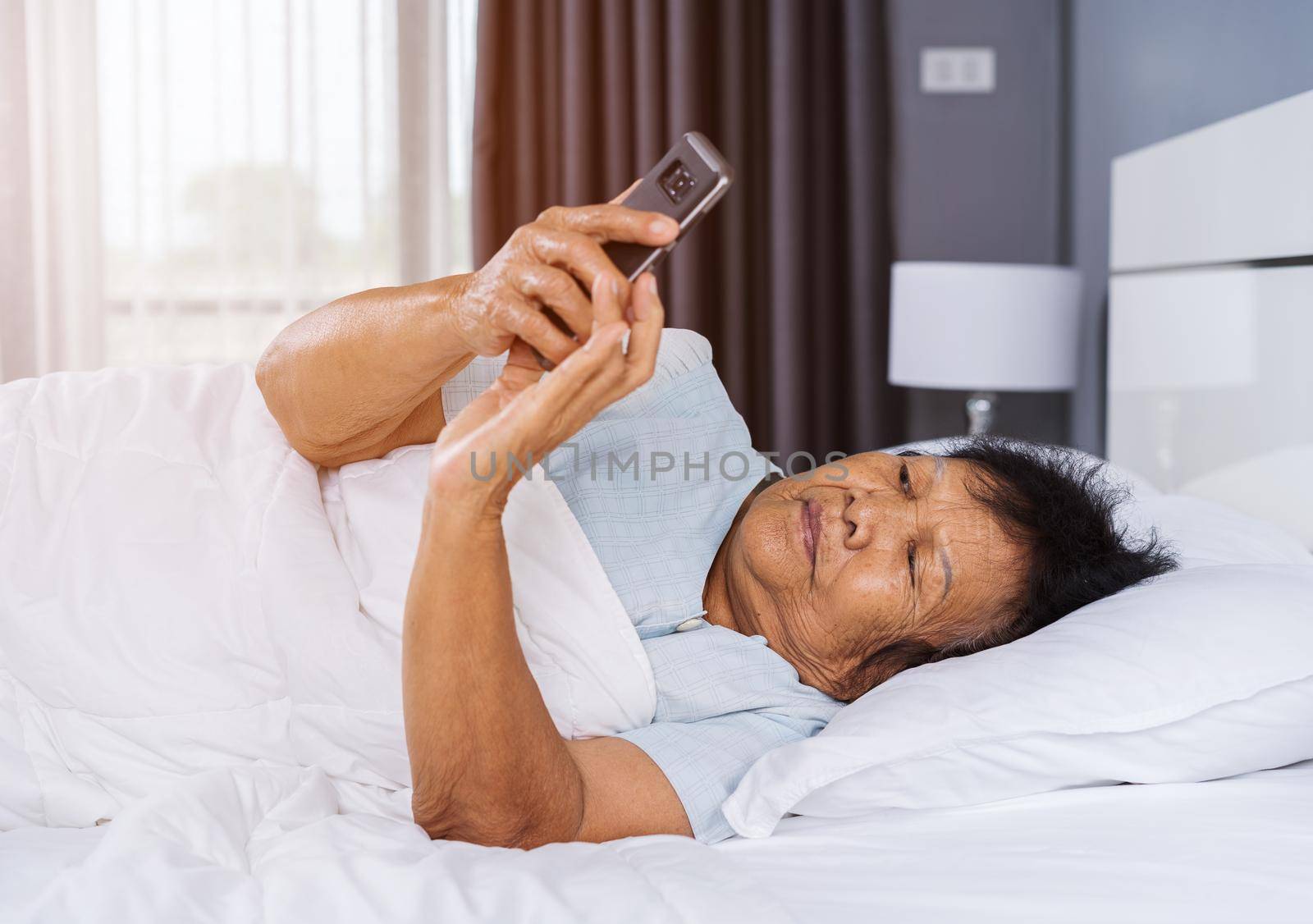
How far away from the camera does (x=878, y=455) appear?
1335 millimetres

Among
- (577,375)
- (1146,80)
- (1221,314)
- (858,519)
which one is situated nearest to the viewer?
(577,375)

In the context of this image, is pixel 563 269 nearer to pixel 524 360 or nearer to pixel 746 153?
pixel 524 360

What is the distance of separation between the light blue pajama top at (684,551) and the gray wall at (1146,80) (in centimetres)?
117

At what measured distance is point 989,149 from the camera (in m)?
2.92

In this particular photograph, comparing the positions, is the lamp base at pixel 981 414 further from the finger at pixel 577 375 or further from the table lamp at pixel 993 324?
the finger at pixel 577 375

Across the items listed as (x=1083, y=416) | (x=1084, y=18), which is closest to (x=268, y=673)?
(x=1083, y=416)

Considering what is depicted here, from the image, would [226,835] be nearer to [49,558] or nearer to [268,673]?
[268,673]

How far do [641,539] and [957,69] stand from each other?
2.22m

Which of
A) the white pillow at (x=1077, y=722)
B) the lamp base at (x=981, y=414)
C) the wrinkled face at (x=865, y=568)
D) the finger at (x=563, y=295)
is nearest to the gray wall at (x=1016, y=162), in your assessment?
the lamp base at (x=981, y=414)

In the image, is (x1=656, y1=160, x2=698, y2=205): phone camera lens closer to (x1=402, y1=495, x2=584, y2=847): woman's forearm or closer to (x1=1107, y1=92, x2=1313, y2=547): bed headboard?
(x1=402, y1=495, x2=584, y2=847): woman's forearm

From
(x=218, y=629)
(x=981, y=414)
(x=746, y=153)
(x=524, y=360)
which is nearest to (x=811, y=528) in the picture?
(x=524, y=360)

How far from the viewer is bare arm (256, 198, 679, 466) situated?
846mm

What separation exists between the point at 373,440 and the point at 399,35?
2040mm

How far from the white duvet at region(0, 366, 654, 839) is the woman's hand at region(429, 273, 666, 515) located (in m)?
0.25
